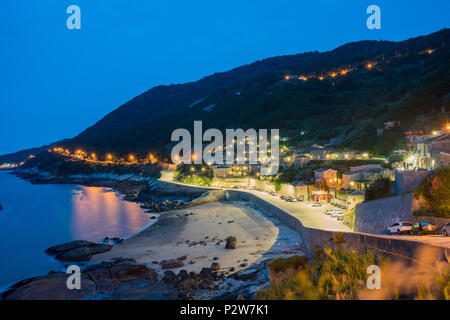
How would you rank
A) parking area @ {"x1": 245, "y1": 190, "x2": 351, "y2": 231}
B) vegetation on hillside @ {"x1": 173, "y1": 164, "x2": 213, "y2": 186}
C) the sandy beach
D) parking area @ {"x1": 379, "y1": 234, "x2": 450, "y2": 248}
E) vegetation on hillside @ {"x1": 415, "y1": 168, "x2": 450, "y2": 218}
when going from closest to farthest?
parking area @ {"x1": 379, "y1": 234, "x2": 450, "y2": 248}, vegetation on hillside @ {"x1": 415, "y1": 168, "x2": 450, "y2": 218}, the sandy beach, parking area @ {"x1": 245, "y1": 190, "x2": 351, "y2": 231}, vegetation on hillside @ {"x1": 173, "y1": 164, "x2": 213, "y2": 186}

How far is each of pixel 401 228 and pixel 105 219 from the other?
28075 mm

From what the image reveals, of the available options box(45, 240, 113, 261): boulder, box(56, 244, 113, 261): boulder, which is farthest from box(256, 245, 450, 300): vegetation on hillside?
box(45, 240, 113, 261): boulder

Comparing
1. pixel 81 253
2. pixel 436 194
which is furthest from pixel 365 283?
pixel 81 253

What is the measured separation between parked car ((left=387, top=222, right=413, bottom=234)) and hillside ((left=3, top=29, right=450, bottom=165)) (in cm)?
2545

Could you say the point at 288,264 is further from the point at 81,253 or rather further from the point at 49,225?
the point at 49,225

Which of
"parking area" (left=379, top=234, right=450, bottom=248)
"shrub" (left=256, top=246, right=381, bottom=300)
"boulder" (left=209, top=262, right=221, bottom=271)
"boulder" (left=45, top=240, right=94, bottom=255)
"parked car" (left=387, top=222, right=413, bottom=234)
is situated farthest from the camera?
"boulder" (left=45, top=240, right=94, bottom=255)

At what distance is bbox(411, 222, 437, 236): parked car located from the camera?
450 inches

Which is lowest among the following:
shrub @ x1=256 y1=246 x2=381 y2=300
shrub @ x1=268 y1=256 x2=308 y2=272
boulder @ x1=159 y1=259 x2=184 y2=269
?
boulder @ x1=159 y1=259 x2=184 y2=269

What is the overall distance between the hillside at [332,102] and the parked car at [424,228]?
25588 mm

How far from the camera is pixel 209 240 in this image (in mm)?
21484

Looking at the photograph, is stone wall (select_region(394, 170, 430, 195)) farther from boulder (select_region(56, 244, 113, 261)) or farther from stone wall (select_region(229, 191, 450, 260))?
boulder (select_region(56, 244, 113, 261))

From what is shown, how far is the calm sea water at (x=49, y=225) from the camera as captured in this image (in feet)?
62.0
